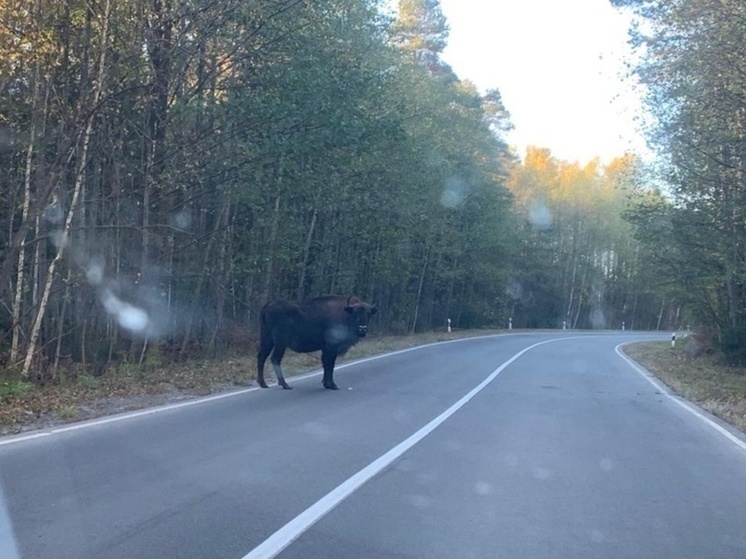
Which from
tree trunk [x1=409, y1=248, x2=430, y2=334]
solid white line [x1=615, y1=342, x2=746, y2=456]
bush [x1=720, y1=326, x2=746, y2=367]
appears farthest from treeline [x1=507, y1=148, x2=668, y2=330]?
solid white line [x1=615, y1=342, x2=746, y2=456]

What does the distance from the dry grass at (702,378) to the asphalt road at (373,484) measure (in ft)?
8.41

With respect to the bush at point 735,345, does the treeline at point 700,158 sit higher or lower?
higher

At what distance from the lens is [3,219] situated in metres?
19.4

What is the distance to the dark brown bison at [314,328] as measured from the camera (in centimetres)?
1673

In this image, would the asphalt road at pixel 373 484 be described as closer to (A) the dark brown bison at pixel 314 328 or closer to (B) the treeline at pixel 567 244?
(A) the dark brown bison at pixel 314 328

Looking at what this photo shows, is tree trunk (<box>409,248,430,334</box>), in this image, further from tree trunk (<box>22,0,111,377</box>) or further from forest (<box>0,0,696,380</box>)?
tree trunk (<box>22,0,111,377</box>)

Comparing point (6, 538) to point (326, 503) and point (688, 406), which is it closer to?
point (326, 503)

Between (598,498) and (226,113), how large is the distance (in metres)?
13.1

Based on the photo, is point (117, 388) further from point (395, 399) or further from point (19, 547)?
point (19, 547)

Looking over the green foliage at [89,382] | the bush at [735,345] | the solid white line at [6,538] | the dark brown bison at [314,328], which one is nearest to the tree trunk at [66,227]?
the green foliage at [89,382]

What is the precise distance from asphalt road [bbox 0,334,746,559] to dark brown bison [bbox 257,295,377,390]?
80.2 inches

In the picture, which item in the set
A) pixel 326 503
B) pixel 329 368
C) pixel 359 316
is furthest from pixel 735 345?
A: pixel 326 503

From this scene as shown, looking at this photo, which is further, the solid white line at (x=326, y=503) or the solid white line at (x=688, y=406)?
the solid white line at (x=688, y=406)

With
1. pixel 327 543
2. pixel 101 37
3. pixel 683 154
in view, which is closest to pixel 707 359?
pixel 683 154
